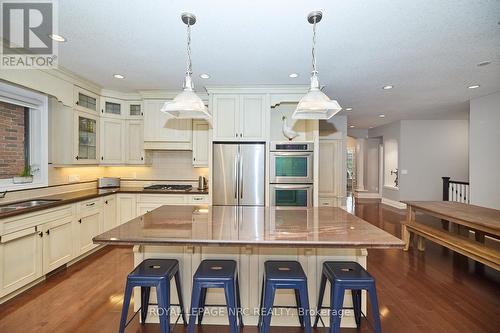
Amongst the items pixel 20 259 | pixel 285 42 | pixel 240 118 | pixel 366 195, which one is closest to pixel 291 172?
pixel 240 118

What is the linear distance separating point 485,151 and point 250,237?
5.16 m

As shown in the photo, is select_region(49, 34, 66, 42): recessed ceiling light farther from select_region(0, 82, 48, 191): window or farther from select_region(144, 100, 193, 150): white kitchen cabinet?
select_region(144, 100, 193, 150): white kitchen cabinet

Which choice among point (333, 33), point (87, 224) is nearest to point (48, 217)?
point (87, 224)

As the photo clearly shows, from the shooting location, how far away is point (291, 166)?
3871mm

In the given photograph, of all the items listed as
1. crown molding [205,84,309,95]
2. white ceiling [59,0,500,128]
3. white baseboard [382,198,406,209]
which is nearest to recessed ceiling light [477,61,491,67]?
white ceiling [59,0,500,128]

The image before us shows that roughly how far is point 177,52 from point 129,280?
2265 mm

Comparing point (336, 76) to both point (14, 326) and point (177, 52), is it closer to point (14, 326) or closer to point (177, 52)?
point (177, 52)

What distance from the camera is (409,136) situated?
7.15 metres

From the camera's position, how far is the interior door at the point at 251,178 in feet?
12.6

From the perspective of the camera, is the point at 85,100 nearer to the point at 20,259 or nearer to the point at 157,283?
the point at 20,259

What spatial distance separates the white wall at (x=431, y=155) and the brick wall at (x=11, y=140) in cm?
830

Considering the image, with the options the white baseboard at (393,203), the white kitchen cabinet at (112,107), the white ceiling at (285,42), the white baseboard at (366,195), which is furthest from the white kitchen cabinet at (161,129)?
the white baseboard at (366,195)

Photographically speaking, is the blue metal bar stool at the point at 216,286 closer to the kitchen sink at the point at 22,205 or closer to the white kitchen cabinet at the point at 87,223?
the kitchen sink at the point at 22,205

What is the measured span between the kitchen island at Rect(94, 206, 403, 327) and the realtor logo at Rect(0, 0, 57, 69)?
1.88 meters
